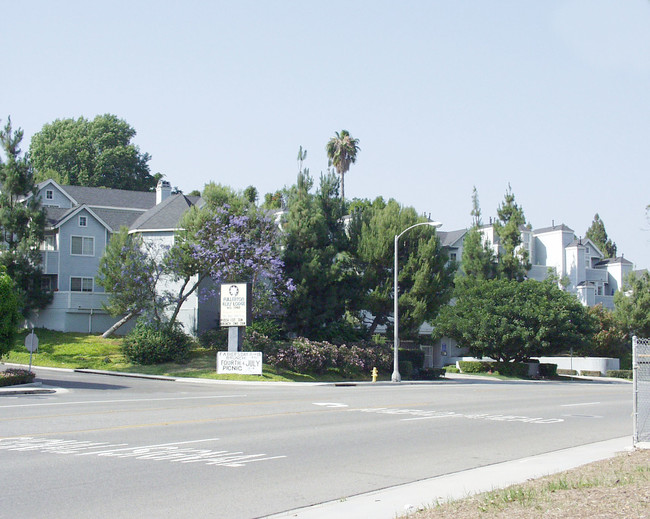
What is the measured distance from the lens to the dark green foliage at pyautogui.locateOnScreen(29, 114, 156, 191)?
95.2 meters

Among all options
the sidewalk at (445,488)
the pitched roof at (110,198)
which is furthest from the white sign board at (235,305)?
the pitched roof at (110,198)

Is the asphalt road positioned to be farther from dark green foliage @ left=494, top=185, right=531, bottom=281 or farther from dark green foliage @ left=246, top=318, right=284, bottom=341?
dark green foliage @ left=494, top=185, right=531, bottom=281

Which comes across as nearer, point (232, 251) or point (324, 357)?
point (324, 357)

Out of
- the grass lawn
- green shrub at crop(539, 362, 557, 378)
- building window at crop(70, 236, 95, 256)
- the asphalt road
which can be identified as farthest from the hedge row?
building window at crop(70, 236, 95, 256)

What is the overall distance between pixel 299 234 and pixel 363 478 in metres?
33.1

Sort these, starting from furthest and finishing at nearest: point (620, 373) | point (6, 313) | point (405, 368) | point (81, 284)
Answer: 1. point (620, 373)
2. point (81, 284)
3. point (405, 368)
4. point (6, 313)

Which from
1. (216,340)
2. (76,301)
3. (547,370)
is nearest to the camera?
(216,340)

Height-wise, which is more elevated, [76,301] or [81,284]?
[81,284]

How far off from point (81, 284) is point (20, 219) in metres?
6.67

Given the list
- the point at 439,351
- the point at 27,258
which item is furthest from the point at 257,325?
the point at 439,351

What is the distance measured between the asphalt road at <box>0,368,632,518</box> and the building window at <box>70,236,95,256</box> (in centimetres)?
2814

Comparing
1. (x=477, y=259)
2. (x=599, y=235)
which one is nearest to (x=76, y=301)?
(x=477, y=259)

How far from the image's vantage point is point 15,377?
29.0 metres

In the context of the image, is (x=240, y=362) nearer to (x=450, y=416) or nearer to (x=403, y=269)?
(x=403, y=269)
